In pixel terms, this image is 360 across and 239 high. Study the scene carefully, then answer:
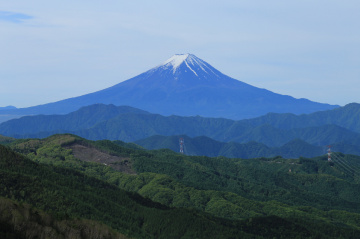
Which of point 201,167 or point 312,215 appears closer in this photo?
point 312,215

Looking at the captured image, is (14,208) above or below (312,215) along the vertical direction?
above

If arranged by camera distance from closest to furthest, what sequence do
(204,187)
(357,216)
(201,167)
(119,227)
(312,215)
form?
(119,227) < (312,215) < (357,216) < (204,187) < (201,167)

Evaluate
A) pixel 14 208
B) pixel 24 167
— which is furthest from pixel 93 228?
pixel 24 167

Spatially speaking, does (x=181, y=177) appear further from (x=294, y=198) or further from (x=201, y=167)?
(x=294, y=198)

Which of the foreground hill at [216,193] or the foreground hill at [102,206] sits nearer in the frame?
the foreground hill at [102,206]

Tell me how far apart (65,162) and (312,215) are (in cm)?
6738

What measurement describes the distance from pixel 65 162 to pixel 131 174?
19743 mm

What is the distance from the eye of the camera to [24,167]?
11288cm

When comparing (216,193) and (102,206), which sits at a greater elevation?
(102,206)

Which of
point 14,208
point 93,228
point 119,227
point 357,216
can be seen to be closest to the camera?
point 14,208

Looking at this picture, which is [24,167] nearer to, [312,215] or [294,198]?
[312,215]

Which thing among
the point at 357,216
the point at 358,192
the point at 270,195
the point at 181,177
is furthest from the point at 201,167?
the point at 357,216

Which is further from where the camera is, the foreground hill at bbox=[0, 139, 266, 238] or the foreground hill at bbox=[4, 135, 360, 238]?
the foreground hill at bbox=[4, 135, 360, 238]

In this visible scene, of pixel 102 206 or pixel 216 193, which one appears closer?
pixel 102 206
